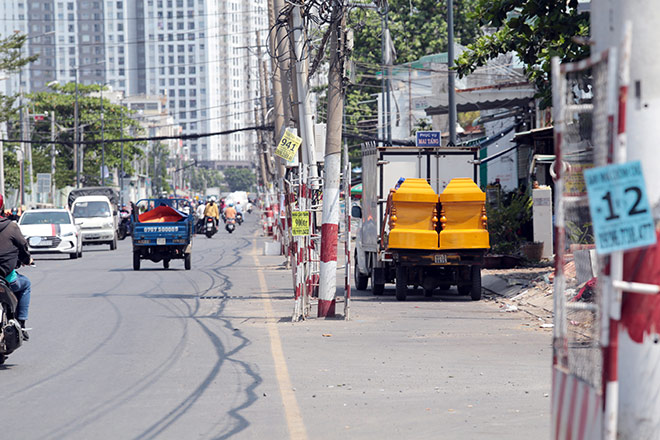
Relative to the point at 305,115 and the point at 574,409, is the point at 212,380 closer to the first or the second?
the point at 574,409

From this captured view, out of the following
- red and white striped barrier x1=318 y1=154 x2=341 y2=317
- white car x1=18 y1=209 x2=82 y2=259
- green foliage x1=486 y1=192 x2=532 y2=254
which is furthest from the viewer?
white car x1=18 y1=209 x2=82 y2=259

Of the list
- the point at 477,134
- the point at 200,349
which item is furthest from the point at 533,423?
the point at 477,134

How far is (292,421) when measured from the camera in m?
8.23

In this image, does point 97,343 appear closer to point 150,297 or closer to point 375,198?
point 150,297

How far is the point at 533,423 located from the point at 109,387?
159 inches

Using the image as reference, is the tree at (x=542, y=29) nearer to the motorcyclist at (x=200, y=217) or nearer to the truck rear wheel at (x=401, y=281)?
the truck rear wheel at (x=401, y=281)

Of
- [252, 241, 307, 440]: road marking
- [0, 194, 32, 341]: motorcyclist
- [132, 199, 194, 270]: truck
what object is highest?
[0, 194, 32, 341]: motorcyclist

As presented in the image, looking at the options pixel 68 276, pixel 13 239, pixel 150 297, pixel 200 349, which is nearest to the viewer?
pixel 13 239

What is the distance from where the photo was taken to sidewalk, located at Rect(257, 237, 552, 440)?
319 inches

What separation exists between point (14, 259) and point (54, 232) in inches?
962

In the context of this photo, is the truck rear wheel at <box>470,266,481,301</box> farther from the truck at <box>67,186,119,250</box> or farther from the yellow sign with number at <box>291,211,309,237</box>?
the truck at <box>67,186,119,250</box>

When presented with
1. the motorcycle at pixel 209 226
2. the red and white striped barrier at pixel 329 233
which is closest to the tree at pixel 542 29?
the red and white striped barrier at pixel 329 233

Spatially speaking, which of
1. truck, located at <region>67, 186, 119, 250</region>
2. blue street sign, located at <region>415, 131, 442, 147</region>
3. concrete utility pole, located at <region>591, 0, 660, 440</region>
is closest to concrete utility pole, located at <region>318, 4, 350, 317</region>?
concrete utility pole, located at <region>591, 0, 660, 440</region>

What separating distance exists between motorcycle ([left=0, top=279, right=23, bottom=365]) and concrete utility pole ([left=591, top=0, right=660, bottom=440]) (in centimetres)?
760
